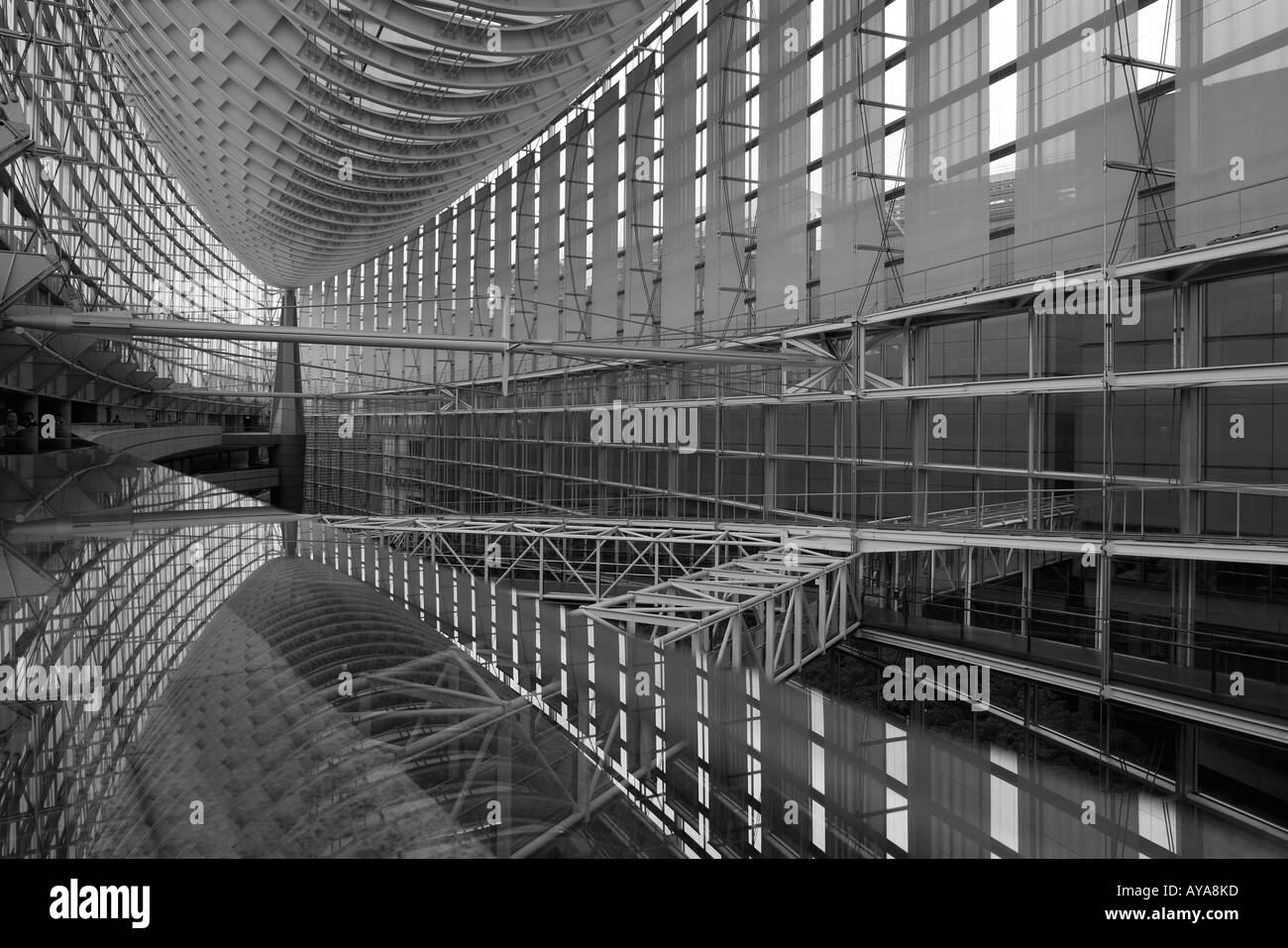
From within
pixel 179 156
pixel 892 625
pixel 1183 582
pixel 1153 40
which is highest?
pixel 179 156

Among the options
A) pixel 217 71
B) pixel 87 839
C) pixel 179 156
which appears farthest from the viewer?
pixel 179 156

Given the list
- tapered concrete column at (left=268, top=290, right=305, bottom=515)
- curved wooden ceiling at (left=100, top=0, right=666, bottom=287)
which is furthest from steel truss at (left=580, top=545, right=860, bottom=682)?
tapered concrete column at (left=268, top=290, right=305, bottom=515)

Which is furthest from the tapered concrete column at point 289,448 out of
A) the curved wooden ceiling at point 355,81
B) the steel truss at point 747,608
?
the steel truss at point 747,608

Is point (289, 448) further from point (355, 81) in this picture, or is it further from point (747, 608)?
point (747, 608)

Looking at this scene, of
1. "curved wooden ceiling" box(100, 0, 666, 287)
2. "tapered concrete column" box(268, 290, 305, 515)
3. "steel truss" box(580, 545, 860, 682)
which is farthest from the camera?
"tapered concrete column" box(268, 290, 305, 515)

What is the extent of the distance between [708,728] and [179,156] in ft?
89.3

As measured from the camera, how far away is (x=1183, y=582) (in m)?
9.88

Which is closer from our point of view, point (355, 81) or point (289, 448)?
point (355, 81)

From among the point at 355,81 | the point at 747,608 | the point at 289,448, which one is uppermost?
the point at 355,81

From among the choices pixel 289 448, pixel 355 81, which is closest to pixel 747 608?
pixel 355 81

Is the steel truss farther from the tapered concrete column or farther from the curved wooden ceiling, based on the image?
the tapered concrete column

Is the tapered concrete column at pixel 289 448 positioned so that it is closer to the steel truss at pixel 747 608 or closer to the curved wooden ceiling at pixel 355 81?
the curved wooden ceiling at pixel 355 81

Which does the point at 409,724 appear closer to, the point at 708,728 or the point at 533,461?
the point at 708,728

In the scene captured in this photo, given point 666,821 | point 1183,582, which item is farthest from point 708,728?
point 1183,582
